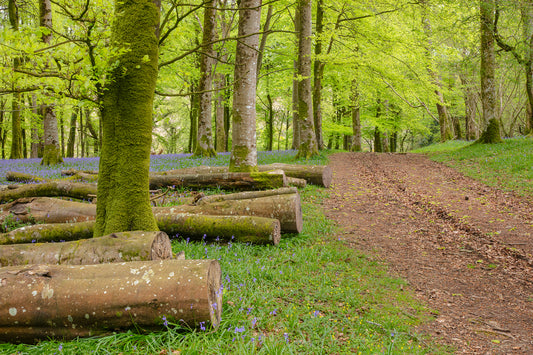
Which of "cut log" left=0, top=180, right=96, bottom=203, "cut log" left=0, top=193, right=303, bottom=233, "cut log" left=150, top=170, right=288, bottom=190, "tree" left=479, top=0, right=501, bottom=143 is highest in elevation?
"tree" left=479, top=0, right=501, bottom=143

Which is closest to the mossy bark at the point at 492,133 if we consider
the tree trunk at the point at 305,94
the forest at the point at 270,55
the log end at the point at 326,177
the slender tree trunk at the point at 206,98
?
the forest at the point at 270,55

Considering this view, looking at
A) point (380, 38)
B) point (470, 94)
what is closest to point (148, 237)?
point (380, 38)

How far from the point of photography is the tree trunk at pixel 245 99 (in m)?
9.27

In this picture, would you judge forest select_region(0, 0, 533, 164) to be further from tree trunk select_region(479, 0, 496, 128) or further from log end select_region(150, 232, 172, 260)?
log end select_region(150, 232, 172, 260)

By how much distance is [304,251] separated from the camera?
564cm

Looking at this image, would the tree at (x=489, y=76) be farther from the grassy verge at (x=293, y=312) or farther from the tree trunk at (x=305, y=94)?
the grassy verge at (x=293, y=312)

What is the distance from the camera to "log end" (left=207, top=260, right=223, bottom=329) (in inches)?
120

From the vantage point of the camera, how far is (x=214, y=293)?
321 centimetres

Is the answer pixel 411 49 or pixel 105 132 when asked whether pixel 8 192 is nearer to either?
pixel 105 132

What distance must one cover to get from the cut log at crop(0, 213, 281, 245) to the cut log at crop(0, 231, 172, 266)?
3.92 ft

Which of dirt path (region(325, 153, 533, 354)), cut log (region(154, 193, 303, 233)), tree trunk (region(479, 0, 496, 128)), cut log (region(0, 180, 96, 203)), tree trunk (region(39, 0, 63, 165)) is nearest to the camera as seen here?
dirt path (region(325, 153, 533, 354))

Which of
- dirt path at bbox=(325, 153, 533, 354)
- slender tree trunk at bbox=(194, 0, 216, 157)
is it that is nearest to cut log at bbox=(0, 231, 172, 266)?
dirt path at bbox=(325, 153, 533, 354)

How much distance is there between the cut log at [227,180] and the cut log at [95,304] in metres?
5.57

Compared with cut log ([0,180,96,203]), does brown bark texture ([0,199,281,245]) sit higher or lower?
lower
